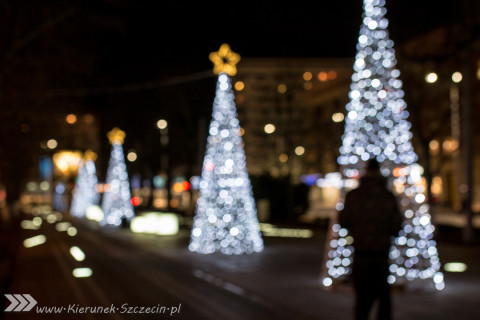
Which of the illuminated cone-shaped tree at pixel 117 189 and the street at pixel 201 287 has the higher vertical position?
the illuminated cone-shaped tree at pixel 117 189

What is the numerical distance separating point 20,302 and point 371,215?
7331 millimetres

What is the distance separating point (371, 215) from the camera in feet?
32.0

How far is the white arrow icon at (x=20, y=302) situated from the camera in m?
13.7

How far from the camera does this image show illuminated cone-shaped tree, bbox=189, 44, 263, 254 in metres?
27.2

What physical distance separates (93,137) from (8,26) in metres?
93.5

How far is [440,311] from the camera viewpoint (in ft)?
42.3

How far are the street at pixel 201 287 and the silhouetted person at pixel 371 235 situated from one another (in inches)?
119

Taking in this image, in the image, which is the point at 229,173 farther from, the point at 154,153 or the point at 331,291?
the point at 154,153

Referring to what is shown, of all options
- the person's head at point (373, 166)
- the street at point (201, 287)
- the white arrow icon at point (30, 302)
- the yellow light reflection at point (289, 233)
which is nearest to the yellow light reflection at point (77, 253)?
the street at point (201, 287)

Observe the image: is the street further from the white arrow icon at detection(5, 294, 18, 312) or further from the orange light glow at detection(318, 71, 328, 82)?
the orange light glow at detection(318, 71, 328, 82)

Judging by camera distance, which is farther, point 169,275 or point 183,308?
point 169,275

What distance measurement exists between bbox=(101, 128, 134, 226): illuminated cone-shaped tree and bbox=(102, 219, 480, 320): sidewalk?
775 inches

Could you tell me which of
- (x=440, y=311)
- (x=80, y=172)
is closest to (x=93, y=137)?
(x=80, y=172)

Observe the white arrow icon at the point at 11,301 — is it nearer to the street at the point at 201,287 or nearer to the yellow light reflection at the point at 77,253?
the street at the point at 201,287
